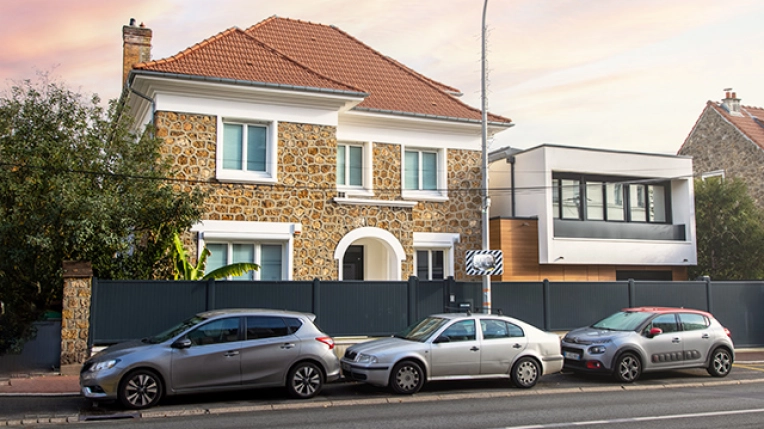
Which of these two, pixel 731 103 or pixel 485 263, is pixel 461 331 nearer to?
pixel 485 263

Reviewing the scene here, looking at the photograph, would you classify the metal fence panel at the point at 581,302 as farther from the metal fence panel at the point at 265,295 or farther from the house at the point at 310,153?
the metal fence panel at the point at 265,295

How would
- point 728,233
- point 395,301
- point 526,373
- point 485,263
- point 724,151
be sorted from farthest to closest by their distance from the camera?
point 724,151 → point 728,233 → point 395,301 → point 485,263 → point 526,373

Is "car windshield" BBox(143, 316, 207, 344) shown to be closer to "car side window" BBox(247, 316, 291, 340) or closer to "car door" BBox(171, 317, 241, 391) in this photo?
"car door" BBox(171, 317, 241, 391)

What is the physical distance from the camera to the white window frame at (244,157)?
18.4 metres

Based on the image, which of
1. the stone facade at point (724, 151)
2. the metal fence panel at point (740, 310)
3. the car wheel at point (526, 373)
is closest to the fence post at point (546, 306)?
the car wheel at point (526, 373)

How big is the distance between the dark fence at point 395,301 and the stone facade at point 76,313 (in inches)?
7.3

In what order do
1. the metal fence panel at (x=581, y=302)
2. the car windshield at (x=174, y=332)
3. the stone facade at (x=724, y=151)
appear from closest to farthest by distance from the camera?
the car windshield at (x=174, y=332)
the metal fence panel at (x=581, y=302)
the stone facade at (x=724, y=151)

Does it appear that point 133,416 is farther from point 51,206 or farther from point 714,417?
point 714,417

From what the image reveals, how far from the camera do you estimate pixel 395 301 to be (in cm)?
1762

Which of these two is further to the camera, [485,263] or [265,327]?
[485,263]

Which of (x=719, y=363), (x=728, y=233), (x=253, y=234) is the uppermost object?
(x=728, y=233)

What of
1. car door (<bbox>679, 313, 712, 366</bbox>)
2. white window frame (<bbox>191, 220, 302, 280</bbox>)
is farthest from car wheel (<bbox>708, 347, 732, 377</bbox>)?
white window frame (<bbox>191, 220, 302, 280</bbox>)

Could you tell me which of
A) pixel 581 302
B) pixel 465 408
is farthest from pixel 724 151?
pixel 465 408

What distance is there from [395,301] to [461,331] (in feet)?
14.8
